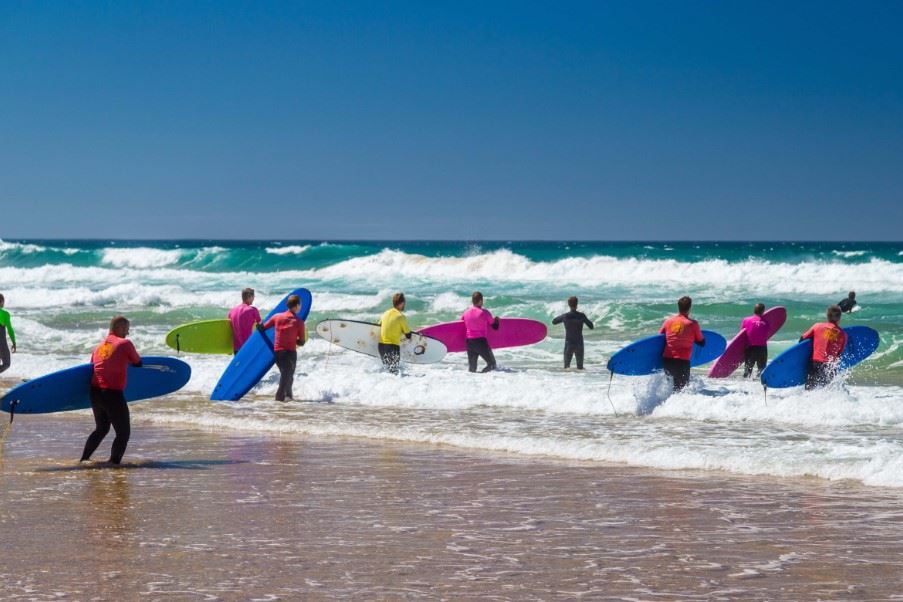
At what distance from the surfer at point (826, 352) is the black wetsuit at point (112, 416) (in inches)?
278

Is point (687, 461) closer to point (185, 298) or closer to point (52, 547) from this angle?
point (52, 547)

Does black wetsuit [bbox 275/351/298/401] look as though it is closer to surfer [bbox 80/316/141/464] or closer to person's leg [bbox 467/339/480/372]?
person's leg [bbox 467/339/480/372]

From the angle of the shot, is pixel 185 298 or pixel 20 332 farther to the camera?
pixel 185 298

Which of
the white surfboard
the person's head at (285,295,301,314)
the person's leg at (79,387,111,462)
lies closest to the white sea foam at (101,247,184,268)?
the white surfboard

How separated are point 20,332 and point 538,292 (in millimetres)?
19478

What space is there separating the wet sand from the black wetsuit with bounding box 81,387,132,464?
0.26m

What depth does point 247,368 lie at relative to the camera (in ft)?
43.4

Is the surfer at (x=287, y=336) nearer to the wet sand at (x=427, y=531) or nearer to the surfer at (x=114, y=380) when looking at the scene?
the wet sand at (x=427, y=531)

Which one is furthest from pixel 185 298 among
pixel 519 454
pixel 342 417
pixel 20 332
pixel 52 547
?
pixel 52 547

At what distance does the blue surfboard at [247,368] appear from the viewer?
1316 centimetres

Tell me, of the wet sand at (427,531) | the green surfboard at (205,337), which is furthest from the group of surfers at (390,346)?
the green surfboard at (205,337)

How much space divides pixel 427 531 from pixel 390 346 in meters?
8.15

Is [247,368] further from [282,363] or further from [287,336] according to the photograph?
[287,336]

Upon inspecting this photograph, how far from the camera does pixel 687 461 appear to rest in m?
8.57
